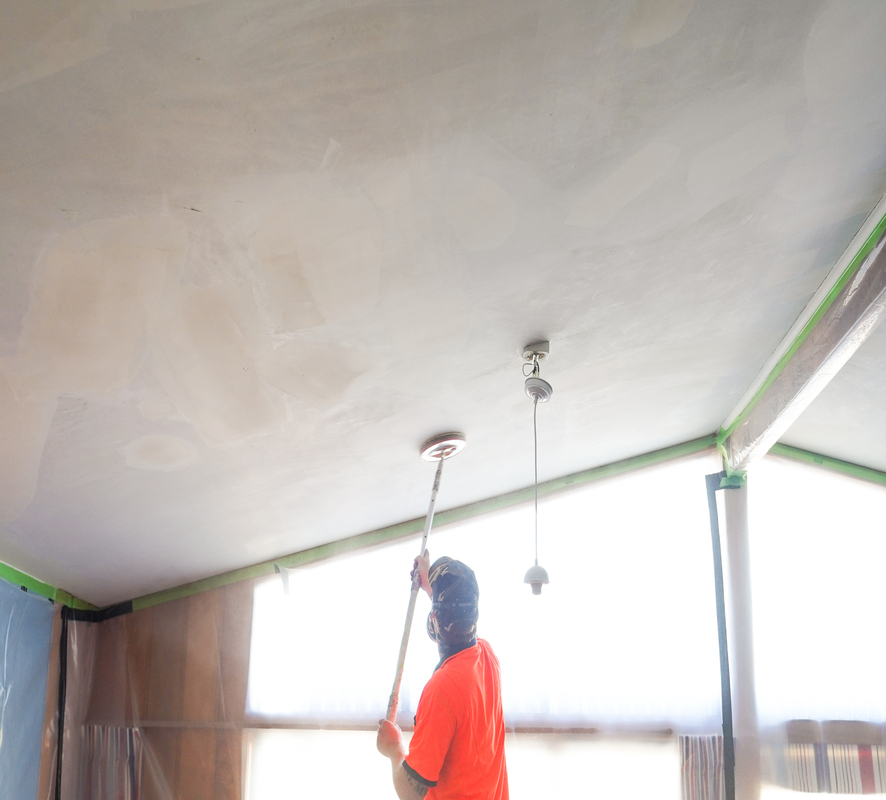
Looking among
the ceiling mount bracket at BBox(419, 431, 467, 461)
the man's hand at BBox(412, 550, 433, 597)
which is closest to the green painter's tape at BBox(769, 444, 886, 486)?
the ceiling mount bracket at BBox(419, 431, 467, 461)

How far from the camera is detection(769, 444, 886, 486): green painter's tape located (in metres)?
3.68

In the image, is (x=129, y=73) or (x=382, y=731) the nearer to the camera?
(x=129, y=73)

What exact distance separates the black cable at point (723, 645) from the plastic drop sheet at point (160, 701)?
230 cm

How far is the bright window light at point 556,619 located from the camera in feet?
11.3

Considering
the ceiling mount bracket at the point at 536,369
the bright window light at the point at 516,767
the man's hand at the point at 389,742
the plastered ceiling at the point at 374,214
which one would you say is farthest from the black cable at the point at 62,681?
the ceiling mount bracket at the point at 536,369

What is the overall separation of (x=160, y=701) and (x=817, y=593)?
3.32 m

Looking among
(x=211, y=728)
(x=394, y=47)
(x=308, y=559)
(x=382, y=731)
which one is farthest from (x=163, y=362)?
(x=211, y=728)

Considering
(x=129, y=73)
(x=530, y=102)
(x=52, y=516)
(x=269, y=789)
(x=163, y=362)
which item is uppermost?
(x=530, y=102)

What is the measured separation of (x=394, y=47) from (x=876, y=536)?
11.2ft

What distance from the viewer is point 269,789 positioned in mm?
3605

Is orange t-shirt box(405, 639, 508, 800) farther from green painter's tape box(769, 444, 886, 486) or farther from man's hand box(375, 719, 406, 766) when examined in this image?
green painter's tape box(769, 444, 886, 486)

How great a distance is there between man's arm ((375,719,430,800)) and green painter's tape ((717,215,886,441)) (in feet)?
6.57

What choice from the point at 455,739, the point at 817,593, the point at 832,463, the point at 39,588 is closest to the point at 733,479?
the point at 832,463

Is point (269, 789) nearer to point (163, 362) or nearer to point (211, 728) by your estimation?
point (211, 728)
